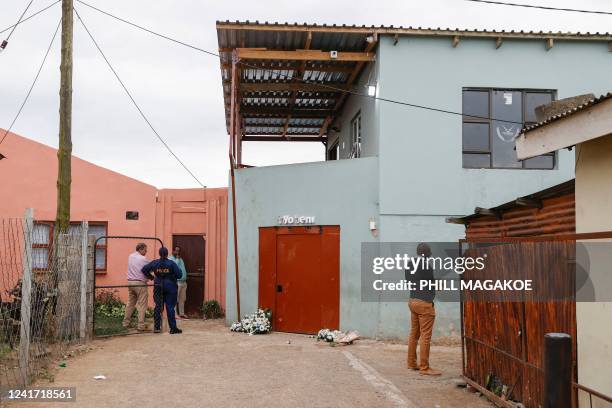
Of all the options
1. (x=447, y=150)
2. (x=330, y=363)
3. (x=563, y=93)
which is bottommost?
(x=330, y=363)

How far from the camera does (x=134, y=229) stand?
671 inches

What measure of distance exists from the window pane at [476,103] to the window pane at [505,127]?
0.47 ft

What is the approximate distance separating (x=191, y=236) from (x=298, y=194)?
180 inches

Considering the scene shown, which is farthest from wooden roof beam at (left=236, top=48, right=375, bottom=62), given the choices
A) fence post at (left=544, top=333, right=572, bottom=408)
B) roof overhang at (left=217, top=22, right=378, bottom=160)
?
fence post at (left=544, top=333, right=572, bottom=408)

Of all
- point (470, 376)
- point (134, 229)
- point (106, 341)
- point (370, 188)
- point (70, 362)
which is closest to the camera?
point (470, 376)

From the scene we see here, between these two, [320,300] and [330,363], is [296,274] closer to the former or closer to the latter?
[320,300]

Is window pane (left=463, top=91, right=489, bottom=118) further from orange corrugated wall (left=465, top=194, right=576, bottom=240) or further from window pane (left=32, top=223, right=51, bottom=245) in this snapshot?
window pane (left=32, top=223, right=51, bottom=245)

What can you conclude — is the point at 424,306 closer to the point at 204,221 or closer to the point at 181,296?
the point at 181,296

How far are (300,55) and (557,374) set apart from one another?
11.3 m

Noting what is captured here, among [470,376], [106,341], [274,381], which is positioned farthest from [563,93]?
[106,341]

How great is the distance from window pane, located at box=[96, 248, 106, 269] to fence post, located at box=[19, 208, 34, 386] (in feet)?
30.6

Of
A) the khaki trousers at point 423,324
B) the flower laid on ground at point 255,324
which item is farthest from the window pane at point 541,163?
the flower laid on ground at point 255,324

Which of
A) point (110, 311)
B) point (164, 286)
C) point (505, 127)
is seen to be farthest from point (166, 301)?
point (505, 127)

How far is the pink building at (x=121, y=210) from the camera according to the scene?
16.8 meters
